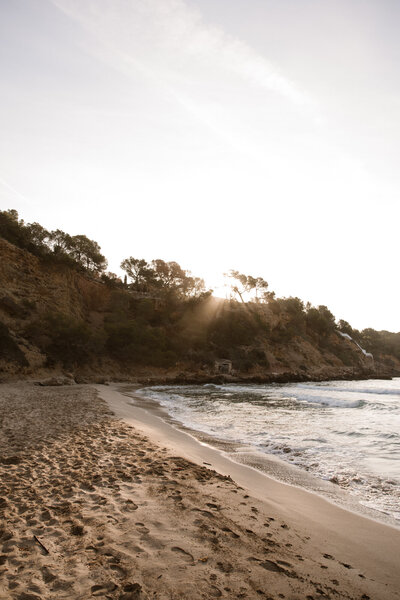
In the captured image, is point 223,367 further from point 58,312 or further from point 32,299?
point 32,299

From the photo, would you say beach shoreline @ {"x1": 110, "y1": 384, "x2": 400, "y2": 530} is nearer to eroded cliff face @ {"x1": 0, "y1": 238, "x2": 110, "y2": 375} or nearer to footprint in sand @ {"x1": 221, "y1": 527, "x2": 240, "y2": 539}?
footprint in sand @ {"x1": 221, "y1": 527, "x2": 240, "y2": 539}

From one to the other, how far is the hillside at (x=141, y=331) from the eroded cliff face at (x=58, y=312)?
14cm

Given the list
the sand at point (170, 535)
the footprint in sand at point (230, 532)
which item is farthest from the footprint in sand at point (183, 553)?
the footprint in sand at point (230, 532)

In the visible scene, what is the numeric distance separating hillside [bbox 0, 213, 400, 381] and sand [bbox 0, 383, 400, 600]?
29759 mm

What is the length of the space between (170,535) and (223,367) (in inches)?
2107

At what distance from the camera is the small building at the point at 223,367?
56188 mm

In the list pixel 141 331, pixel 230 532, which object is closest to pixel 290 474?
pixel 230 532

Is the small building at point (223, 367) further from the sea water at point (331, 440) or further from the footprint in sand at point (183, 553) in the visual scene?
the footprint in sand at point (183, 553)

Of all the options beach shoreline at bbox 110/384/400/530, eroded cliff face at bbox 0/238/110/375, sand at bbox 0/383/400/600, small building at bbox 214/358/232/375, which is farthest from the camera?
small building at bbox 214/358/232/375

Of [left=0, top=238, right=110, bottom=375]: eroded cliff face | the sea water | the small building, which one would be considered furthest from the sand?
the small building

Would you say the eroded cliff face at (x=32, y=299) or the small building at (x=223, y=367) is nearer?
the eroded cliff face at (x=32, y=299)

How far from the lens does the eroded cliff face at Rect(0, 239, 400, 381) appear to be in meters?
35.8

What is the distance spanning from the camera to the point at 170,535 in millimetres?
3869

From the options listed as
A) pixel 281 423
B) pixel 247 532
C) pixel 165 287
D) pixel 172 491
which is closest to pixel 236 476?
pixel 172 491
